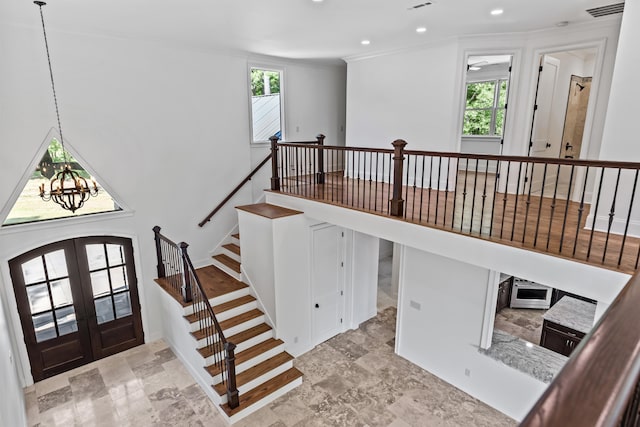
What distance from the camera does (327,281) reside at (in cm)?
677

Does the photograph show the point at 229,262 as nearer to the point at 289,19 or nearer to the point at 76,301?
the point at 76,301

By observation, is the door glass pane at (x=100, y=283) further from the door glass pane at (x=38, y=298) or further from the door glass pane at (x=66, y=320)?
the door glass pane at (x=38, y=298)

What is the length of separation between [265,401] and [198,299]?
Answer: 1880 mm

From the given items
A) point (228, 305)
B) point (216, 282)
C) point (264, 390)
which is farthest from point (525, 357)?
point (216, 282)

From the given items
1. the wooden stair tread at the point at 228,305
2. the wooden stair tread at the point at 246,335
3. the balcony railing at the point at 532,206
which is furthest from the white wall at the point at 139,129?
the wooden stair tread at the point at 246,335

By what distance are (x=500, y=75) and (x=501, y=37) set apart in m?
3.58

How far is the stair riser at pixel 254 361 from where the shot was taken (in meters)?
5.30

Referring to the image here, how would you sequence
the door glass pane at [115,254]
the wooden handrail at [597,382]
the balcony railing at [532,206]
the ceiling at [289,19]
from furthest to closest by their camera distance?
the door glass pane at [115,254], the ceiling at [289,19], the balcony railing at [532,206], the wooden handrail at [597,382]

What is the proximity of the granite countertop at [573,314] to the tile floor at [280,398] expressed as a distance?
202 centimetres

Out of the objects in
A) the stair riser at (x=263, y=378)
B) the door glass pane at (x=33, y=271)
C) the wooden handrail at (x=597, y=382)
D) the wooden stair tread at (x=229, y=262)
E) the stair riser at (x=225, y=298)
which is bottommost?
the stair riser at (x=263, y=378)

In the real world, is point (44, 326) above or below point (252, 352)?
above

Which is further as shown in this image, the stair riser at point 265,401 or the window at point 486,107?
the window at point 486,107

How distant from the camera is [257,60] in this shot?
713cm

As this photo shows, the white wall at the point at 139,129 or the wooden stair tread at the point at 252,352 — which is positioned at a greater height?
the white wall at the point at 139,129
